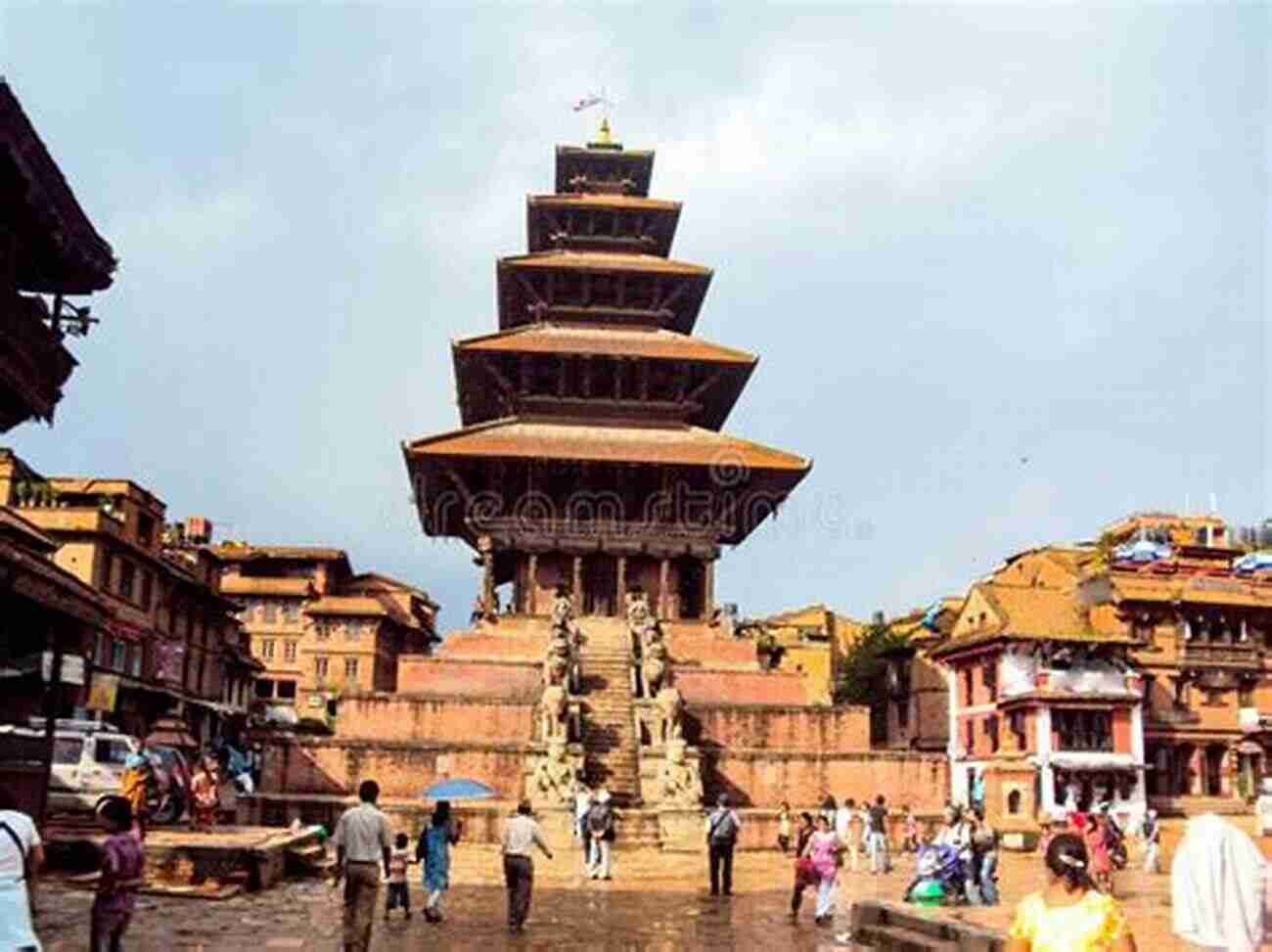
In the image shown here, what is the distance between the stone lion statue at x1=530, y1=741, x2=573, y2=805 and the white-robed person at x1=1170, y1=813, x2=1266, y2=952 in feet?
71.9

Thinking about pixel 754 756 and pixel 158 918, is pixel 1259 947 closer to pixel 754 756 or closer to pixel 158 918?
pixel 158 918

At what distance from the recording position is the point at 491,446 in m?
37.0

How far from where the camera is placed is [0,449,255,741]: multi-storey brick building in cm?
4309

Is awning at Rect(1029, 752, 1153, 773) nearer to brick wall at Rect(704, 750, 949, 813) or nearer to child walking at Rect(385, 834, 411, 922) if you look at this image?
brick wall at Rect(704, 750, 949, 813)

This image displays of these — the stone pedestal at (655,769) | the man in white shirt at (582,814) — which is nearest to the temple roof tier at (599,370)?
the stone pedestal at (655,769)

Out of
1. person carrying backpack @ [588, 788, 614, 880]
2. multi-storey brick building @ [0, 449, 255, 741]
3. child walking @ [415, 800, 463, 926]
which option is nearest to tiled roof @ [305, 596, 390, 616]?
multi-storey brick building @ [0, 449, 255, 741]

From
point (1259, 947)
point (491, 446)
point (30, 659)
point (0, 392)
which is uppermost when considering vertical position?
point (491, 446)

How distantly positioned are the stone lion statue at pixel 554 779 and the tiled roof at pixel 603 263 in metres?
18.7

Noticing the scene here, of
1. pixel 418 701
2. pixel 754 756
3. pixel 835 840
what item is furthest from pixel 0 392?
pixel 754 756

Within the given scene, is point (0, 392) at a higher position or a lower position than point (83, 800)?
higher

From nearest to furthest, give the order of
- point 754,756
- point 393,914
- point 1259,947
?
point 1259,947, point 393,914, point 754,756

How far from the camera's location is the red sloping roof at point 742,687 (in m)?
33.8

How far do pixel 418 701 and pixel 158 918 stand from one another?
16.7 metres

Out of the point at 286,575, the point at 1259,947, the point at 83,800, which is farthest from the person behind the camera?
the point at 286,575
